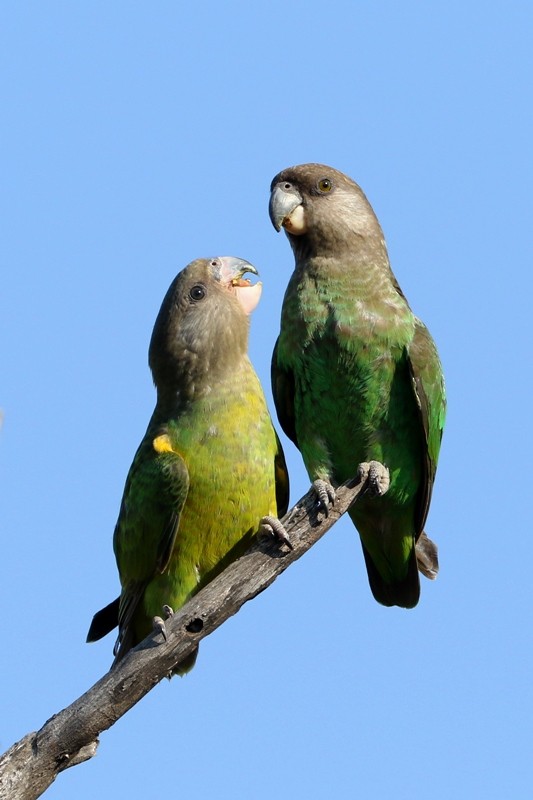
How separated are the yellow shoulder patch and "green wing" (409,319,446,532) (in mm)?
1818

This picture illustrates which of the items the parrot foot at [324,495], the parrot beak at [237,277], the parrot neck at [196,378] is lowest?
the parrot foot at [324,495]

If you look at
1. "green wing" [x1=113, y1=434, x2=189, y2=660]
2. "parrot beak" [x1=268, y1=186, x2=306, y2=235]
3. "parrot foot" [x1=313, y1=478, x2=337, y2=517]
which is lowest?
"green wing" [x1=113, y1=434, x2=189, y2=660]

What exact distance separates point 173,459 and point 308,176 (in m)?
2.55

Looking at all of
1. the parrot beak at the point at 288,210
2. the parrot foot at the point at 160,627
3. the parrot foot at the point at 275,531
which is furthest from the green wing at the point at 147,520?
the parrot beak at the point at 288,210

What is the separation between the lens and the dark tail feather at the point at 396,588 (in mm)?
8891

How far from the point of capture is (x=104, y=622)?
26.0 ft

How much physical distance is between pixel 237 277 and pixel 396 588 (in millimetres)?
2907

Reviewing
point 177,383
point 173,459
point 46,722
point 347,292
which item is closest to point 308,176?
point 347,292

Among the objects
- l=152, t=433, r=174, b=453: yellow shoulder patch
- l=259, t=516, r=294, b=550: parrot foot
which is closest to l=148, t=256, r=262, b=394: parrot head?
l=152, t=433, r=174, b=453: yellow shoulder patch

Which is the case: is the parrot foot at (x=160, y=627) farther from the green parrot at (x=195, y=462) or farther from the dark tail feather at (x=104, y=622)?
the dark tail feather at (x=104, y=622)

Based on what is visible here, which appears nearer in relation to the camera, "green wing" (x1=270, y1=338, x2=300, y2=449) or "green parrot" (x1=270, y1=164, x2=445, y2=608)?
"green parrot" (x1=270, y1=164, x2=445, y2=608)

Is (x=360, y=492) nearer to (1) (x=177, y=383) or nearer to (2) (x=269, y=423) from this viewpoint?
(2) (x=269, y=423)

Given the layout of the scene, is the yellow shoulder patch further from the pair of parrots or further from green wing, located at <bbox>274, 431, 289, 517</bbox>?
green wing, located at <bbox>274, 431, 289, 517</bbox>

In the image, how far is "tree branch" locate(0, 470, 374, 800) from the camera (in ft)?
20.6
